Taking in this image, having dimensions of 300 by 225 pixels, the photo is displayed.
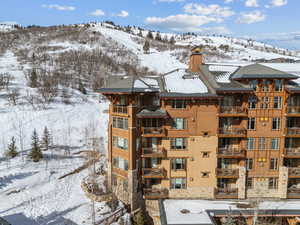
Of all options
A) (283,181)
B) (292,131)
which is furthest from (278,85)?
(283,181)

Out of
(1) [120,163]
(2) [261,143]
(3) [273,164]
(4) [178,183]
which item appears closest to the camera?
(2) [261,143]

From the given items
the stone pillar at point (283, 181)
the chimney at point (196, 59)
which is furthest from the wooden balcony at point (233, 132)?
the chimney at point (196, 59)

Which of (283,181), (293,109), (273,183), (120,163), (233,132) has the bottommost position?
(273,183)

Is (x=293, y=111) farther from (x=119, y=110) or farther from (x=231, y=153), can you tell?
(x=119, y=110)

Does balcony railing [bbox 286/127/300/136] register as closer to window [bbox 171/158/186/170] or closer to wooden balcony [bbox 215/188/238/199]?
wooden balcony [bbox 215/188/238/199]

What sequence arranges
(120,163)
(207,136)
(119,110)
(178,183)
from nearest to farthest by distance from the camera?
(207,136)
(119,110)
(178,183)
(120,163)

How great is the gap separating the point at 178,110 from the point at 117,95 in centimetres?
689

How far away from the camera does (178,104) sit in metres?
23.3

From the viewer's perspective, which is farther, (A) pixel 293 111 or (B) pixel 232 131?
(B) pixel 232 131

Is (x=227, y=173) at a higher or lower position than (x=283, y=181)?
higher

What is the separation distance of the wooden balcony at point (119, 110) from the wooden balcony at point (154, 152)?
4566 mm

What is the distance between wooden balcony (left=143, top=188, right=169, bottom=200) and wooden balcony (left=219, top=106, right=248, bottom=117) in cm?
1053

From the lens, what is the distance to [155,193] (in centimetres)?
2394

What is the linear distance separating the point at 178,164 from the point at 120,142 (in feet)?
22.8
